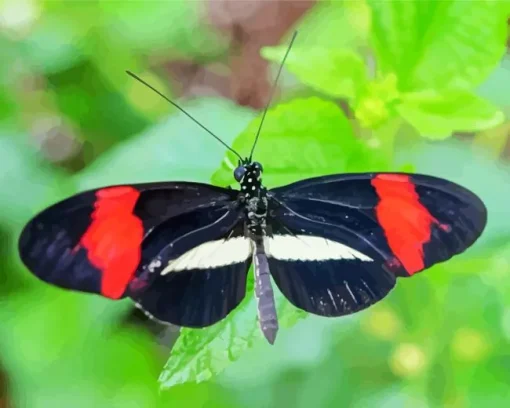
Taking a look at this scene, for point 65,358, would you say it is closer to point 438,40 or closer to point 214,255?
point 214,255

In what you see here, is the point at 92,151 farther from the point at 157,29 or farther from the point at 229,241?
the point at 229,241

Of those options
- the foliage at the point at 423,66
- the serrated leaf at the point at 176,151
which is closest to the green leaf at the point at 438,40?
the foliage at the point at 423,66

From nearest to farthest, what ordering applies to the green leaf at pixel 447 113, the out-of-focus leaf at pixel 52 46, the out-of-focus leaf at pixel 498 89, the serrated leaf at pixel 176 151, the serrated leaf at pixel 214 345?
1. the serrated leaf at pixel 214 345
2. the green leaf at pixel 447 113
3. the serrated leaf at pixel 176 151
4. the out-of-focus leaf at pixel 498 89
5. the out-of-focus leaf at pixel 52 46

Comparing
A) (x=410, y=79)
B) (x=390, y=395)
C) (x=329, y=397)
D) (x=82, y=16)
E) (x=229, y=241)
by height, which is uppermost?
(x=410, y=79)

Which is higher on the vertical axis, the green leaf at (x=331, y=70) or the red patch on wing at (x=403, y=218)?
the green leaf at (x=331, y=70)

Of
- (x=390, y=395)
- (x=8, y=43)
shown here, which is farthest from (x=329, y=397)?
(x=8, y=43)

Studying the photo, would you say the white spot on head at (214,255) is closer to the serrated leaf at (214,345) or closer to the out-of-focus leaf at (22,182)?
the serrated leaf at (214,345)

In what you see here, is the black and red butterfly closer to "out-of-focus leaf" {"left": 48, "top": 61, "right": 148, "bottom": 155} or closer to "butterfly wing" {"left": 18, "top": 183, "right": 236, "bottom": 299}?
"butterfly wing" {"left": 18, "top": 183, "right": 236, "bottom": 299}
